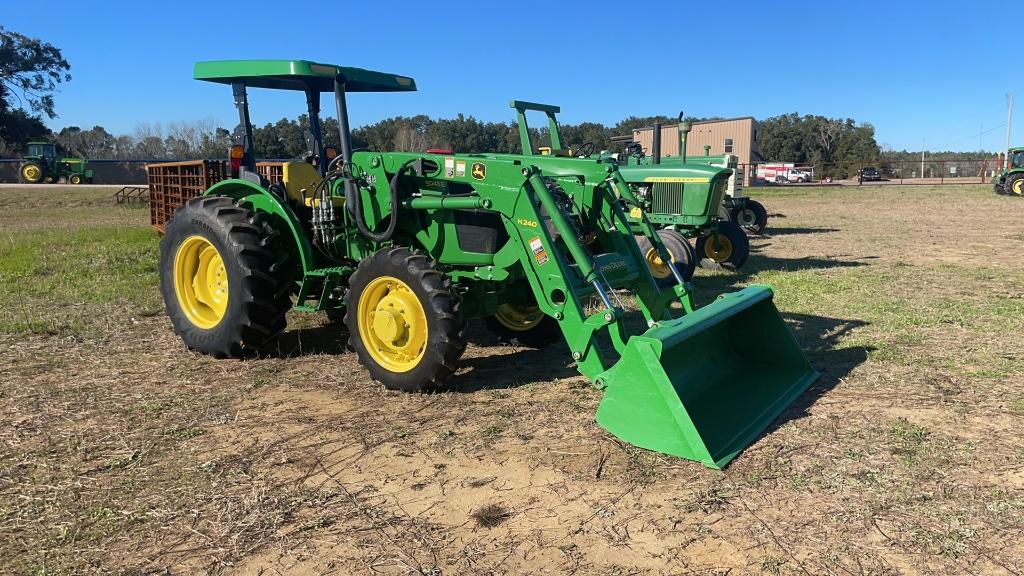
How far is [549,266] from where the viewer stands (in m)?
4.69

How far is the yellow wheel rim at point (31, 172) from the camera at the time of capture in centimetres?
3712

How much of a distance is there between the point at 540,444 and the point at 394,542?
129 centimetres

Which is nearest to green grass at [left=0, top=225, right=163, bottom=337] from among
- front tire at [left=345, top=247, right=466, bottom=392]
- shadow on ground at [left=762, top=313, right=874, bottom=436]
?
front tire at [left=345, top=247, right=466, bottom=392]

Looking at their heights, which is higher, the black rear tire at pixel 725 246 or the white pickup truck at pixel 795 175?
the white pickup truck at pixel 795 175

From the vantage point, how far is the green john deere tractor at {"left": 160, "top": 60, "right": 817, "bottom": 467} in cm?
441

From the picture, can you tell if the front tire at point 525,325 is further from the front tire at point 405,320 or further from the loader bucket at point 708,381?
the loader bucket at point 708,381

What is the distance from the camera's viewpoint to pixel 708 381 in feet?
15.8

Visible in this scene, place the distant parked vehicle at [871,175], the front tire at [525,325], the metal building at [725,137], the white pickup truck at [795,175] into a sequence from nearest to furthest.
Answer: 1. the front tire at [525,325]
2. the metal building at [725,137]
3. the white pickup truck at [795,175]
4. the distant parked vehicle at [871,175]

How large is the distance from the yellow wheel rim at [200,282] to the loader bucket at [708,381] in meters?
3.60

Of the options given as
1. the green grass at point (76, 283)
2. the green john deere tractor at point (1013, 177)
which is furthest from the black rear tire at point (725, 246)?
the green john deere tractor at point (1013, 177)

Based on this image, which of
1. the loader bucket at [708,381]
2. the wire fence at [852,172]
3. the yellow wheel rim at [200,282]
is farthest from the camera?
the wire fence at [852,172]

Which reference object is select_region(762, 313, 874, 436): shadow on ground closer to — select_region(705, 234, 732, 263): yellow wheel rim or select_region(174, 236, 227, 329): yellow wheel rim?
select_region(705, 234, 732, 263): yellow wheel rim

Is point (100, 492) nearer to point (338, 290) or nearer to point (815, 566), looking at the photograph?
point (338, 290)

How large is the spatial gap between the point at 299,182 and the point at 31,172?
38.4 meters
